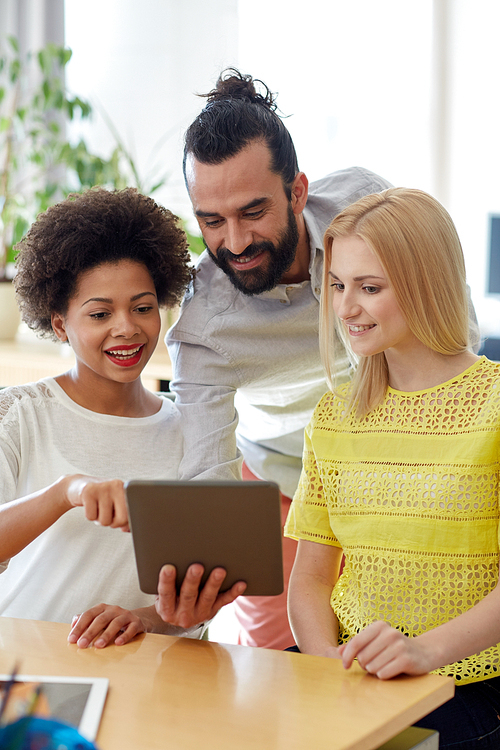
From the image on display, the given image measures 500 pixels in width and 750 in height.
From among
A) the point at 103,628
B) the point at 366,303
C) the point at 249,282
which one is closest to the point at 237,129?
the point at 249,282

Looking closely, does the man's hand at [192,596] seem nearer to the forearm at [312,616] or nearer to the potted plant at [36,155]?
the forearm at [312,616]

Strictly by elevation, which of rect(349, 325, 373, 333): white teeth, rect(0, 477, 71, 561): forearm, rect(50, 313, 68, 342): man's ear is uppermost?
rect(349, 325, 373, 333): white teeth

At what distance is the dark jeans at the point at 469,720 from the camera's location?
1.08 metres

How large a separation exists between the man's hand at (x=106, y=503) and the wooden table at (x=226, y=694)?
16cm

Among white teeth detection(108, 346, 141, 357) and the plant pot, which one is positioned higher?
white teeth detection(108, 346, 141, 357)

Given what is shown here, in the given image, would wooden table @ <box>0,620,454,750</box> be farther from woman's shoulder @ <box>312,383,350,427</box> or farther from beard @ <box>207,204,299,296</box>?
beard @ <box>207,204,299,296</box>

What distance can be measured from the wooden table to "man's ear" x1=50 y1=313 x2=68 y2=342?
648mm

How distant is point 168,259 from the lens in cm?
160

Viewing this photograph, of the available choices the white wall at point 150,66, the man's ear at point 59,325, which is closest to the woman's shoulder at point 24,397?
the man's ear at point 59,325

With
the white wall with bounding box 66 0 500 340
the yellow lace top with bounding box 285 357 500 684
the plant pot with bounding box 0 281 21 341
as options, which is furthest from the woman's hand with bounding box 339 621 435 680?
the white wall with bounding box 66 0 500 340

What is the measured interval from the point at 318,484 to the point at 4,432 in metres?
0.55

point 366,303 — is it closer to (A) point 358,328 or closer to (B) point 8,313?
(A) point 358,328

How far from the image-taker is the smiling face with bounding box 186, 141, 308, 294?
156 centimetres

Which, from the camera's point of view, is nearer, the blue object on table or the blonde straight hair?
the blue object on table
